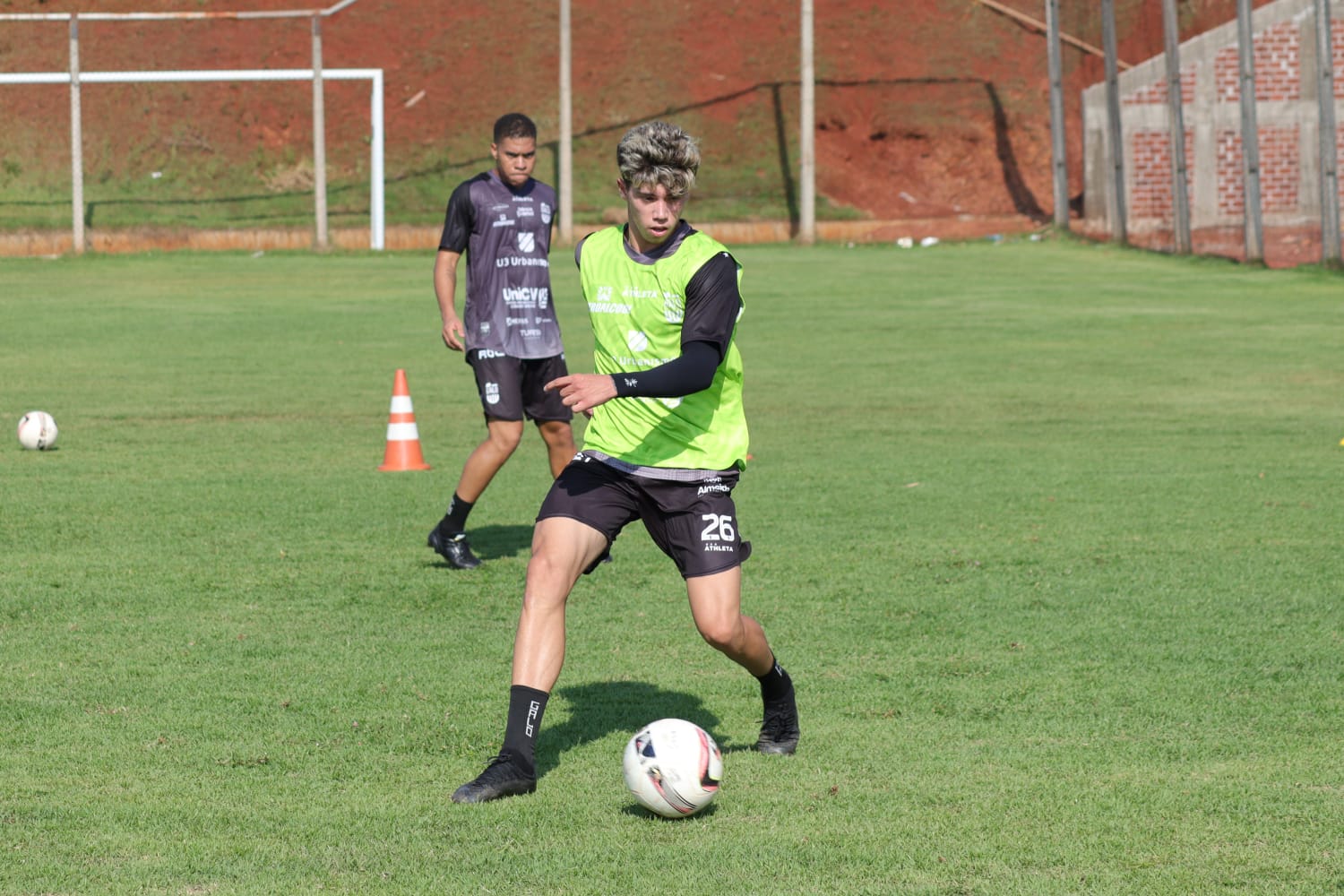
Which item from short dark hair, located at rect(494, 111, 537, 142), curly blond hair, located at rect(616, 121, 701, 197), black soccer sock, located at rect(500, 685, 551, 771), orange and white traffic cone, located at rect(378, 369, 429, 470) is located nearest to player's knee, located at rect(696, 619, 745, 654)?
black soccer sock, located at rect(500, 685, 551, 771)

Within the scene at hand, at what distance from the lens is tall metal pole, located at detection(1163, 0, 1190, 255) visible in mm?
31359

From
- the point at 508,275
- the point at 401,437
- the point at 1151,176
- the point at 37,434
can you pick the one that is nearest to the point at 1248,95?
the point at 1151,176

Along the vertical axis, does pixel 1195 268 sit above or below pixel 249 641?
above

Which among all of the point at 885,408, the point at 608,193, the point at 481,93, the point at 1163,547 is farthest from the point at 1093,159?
the point at 1163,547

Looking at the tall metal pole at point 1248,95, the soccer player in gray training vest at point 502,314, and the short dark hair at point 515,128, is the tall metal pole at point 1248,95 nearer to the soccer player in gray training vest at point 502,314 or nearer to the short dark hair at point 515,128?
→ the soccer player in gray training vest at point 502,314

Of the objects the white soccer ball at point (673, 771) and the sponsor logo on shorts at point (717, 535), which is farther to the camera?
the sponsor logo on shorts at point (717, 535)

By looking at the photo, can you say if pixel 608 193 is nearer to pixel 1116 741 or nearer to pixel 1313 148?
pixel 1313 148

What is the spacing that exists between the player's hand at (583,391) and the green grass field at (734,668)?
1.25 metres

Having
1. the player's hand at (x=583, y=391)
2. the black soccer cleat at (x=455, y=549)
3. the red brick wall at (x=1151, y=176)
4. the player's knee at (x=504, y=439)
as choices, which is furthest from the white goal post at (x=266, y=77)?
the player's hand at (x=583, y=391)

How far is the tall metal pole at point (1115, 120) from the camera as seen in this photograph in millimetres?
34344

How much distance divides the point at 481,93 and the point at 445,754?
44428 mm

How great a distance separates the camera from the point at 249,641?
7.25m

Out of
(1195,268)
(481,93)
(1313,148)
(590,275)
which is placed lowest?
(590,275)

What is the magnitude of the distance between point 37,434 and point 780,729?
8697 millimetres
